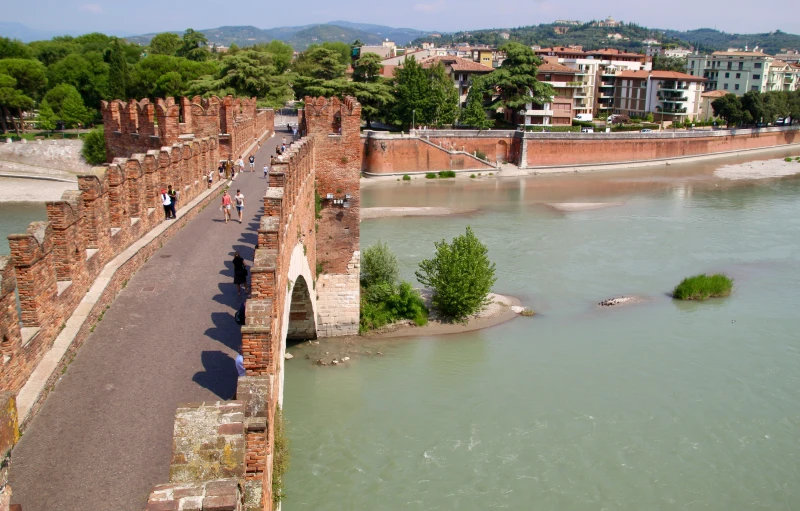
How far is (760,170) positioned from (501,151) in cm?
2028

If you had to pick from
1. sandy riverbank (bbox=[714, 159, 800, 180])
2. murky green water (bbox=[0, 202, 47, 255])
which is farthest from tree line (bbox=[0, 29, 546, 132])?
sandy riverbank (bbox=[714, 159, 800, 180])

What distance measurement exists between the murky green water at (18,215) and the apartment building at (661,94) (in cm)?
5620

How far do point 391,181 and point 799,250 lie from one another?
24366 mm

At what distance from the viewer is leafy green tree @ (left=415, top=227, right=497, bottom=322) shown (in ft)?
68.0

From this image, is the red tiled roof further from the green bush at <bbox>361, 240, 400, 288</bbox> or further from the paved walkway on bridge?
the paved walkway on bridge

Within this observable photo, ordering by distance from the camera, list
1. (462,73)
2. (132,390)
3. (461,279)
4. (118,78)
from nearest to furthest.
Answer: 1. (132,390)
2. (461,279)
3. (118,78)
4. (462,73)

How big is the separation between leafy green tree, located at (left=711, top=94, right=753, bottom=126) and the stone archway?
25.6m

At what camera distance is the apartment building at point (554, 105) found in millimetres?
58500

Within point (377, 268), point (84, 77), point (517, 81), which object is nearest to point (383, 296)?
point (377, 268)

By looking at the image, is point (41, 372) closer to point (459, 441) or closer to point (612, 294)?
point (459, 441)

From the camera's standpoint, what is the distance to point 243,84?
45250mm

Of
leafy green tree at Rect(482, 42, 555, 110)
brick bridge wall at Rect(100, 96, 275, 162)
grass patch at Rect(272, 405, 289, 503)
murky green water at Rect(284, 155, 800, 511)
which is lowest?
murky green water at Rect(284, 155, 800, 511)

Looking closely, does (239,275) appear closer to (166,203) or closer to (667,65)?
(166,203)

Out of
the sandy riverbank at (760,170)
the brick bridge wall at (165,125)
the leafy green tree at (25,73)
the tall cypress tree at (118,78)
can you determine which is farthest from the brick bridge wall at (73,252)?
the sandy riverbank at (760,170)
